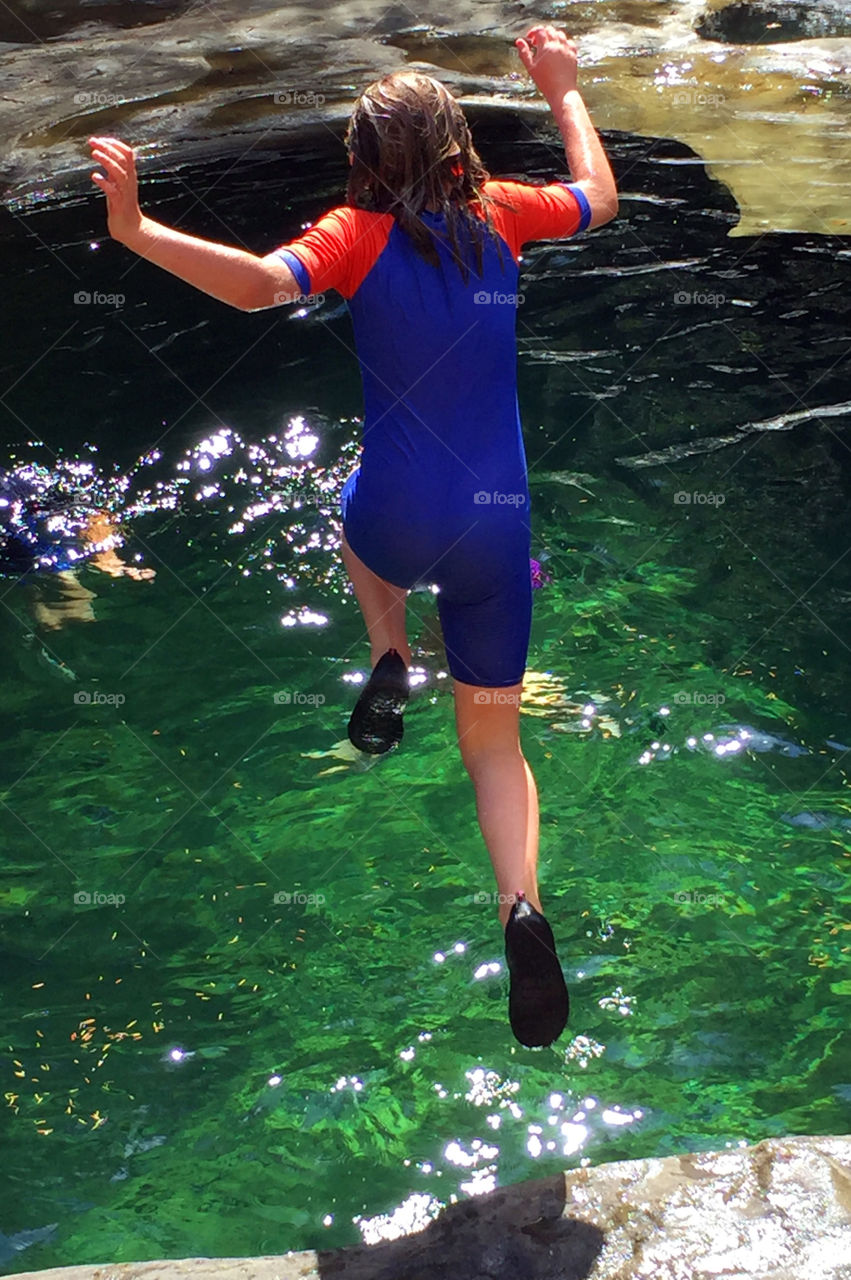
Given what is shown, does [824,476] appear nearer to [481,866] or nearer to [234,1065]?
[481,866]

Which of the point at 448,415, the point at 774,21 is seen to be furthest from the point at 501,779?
the point at 774,21

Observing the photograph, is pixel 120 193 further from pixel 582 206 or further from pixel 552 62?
pixel 552 62

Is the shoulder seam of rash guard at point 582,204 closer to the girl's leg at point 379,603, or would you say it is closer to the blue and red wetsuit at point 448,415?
the blue and red wetsuit at point 448,415

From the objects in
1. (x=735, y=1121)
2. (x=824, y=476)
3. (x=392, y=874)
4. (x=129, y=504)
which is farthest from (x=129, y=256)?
(x=735, y=1121)

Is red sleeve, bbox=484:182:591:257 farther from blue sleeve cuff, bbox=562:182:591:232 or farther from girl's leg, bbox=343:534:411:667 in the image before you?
girl's leg, bbox=343:534:411:667

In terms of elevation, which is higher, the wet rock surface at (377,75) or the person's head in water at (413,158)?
the person's head in water at (413,158)

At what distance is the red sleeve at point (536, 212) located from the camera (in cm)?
279

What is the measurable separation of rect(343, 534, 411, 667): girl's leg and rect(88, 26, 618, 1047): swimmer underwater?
0.16m

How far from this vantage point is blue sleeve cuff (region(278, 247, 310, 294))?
2439mm

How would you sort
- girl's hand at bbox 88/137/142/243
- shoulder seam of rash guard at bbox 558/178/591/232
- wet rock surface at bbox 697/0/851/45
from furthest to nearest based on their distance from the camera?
wet rock surface at bbox 697/0/851/45, shoulder seam of rash guard at bbox 558/178/591/232, girl's hand at bbox 88/137/142/243

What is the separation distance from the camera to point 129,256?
7.89 meters

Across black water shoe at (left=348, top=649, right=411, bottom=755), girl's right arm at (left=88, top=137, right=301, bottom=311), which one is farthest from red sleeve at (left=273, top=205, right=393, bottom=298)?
black water shoe at (left=348, top=649, right=411, bottom=755)

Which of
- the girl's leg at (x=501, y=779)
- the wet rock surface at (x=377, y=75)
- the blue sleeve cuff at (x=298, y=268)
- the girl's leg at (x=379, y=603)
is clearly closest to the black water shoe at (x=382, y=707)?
the girl's leg at (x=379, y=603)

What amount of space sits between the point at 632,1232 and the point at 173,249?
6.89ft
